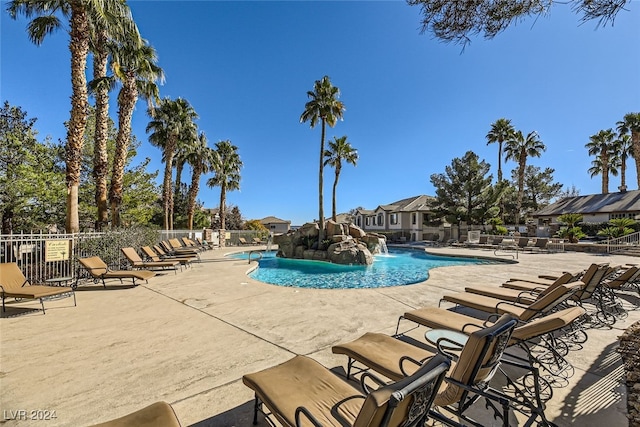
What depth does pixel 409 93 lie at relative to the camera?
67.7ft

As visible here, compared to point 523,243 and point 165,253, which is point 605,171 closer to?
point 523,243

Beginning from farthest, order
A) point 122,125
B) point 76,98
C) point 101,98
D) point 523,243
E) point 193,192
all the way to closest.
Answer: point 193,192
point 523,243
point 122,125
point 101,98
point 76,98

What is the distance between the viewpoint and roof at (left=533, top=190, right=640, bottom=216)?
28641 millimetres

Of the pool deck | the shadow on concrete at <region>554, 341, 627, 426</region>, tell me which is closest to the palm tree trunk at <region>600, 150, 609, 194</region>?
the pool deck

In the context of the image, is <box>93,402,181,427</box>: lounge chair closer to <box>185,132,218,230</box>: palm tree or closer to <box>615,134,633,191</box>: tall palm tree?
<box>185,132,218,230</box>: palm tree

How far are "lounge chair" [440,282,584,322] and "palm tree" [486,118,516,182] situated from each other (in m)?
34.7

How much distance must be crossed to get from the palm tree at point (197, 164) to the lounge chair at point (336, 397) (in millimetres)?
26001

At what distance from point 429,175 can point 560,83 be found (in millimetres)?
23214

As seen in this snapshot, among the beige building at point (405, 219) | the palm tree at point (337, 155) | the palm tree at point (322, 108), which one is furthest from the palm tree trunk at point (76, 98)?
the beige building at point (405, 219)

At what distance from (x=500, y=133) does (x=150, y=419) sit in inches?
1609

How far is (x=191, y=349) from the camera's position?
391 cm

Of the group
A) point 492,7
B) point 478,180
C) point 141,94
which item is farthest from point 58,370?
point 478,180

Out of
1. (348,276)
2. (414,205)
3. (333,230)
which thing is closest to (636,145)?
(414,205)

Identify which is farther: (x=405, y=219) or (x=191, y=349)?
(x=405, y=219)
